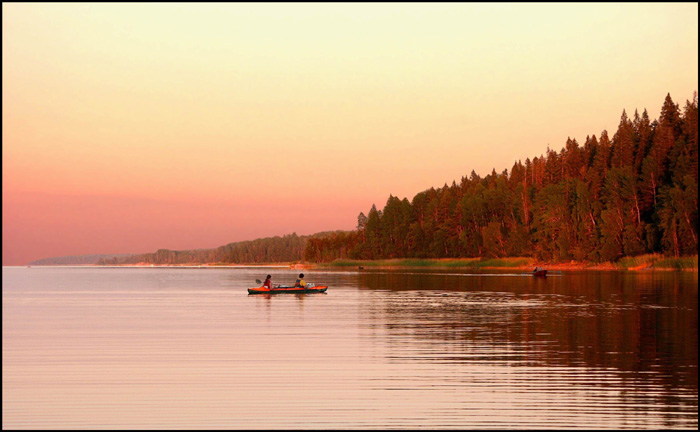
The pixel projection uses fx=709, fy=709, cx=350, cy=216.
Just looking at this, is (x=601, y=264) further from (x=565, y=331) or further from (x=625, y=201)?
(x=565, y=331)

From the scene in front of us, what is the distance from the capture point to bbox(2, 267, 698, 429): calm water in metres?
17.8

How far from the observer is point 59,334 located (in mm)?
36500

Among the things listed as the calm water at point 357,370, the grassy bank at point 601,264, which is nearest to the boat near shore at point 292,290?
the calm water at point 357,370

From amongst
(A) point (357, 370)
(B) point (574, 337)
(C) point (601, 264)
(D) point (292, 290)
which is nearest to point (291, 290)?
(D) point (292, 290)

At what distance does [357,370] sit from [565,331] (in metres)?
15.0

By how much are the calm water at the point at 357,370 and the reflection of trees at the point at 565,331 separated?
115mm

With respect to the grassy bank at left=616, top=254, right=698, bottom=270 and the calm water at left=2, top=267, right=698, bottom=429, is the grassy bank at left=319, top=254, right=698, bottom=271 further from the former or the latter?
the calm water at left=2, top=267, right=698, bottom=429

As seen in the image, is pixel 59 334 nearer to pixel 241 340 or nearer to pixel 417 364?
pixel 241 340

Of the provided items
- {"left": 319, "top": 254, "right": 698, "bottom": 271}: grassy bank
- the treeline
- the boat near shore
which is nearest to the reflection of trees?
the boat near shore

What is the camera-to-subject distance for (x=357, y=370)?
79.8 ft

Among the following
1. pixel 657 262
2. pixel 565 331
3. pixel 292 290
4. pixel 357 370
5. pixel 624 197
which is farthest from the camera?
pixel 624 197

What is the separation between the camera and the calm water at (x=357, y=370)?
1784 centimetres

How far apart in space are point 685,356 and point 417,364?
10.2 metres

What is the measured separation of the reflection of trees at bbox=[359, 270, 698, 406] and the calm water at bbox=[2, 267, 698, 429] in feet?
0.38
